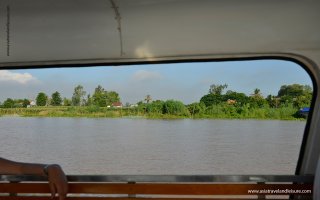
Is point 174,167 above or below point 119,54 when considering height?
below

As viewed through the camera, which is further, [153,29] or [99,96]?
[99,96]

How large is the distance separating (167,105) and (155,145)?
0.81 metres

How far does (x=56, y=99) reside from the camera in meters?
3.46

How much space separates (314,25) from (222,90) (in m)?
0.95

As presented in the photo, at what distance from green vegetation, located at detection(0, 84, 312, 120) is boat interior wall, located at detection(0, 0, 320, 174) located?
0.32m

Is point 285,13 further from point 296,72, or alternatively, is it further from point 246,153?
point 246,153

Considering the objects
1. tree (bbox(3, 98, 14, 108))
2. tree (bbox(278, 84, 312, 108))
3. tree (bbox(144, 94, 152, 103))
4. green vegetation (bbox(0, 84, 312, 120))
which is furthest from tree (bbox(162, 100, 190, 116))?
tree (bbox(3, 98, 14, 108))

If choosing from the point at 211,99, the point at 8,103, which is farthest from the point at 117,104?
the point at 8,103

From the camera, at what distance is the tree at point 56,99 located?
344 cm

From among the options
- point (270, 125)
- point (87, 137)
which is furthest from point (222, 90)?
point (87, 137)

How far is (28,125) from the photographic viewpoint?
3.51m

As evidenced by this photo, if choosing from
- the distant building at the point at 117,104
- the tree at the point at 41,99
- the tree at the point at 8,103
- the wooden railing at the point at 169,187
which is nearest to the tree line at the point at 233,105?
the distant building at the point at 117,104

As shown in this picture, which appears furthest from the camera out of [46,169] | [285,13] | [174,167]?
[174,167]

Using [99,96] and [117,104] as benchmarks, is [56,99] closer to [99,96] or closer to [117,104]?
[99,96]
